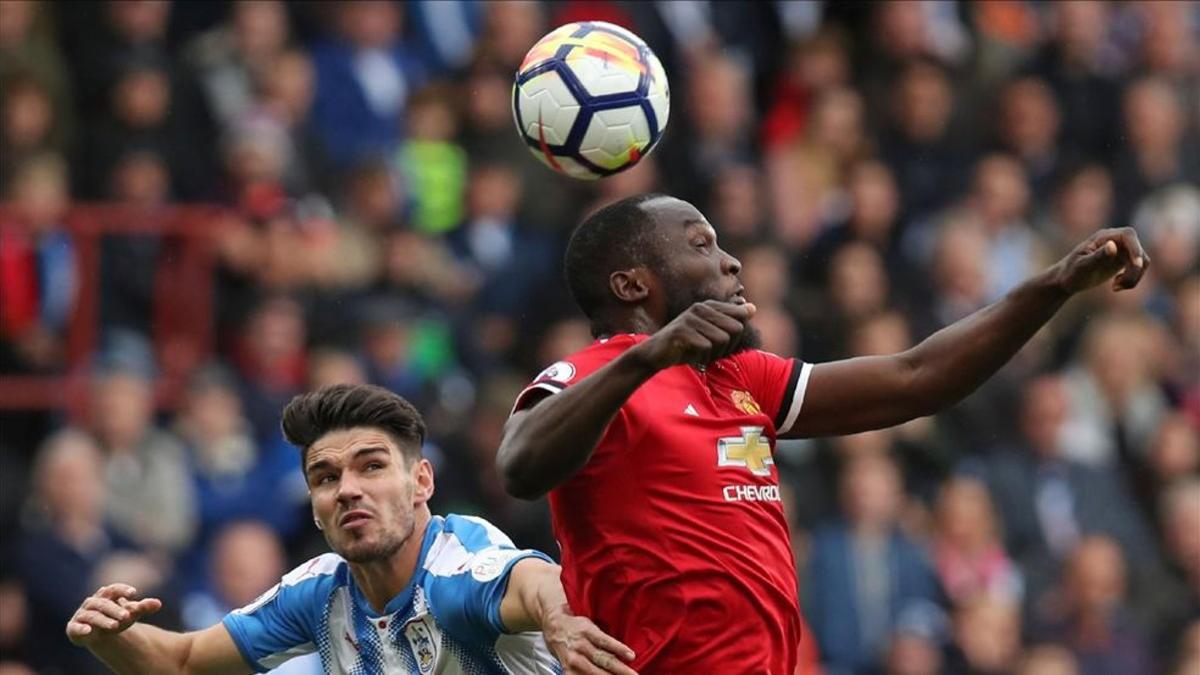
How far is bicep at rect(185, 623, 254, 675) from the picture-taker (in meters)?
7.43

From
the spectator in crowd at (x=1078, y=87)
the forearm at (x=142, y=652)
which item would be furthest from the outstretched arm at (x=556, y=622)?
the spectator in crowd at (x=1078, y=87)

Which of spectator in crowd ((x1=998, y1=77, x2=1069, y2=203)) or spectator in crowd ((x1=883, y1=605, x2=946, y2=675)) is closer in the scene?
spectator in crowd ((x1=883, y1=605, x2=946, y2=675))

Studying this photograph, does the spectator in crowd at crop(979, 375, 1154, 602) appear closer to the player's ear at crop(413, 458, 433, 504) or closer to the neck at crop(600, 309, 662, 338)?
the player's ear at crop(413, 458, 433, 504)

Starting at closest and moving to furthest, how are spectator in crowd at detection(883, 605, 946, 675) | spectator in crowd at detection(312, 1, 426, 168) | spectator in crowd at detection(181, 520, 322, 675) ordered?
spectator in crowd at detection(181, 520, 322, 675) < spectator in crowd at detection(883, 605, 946, 675) < spectator in crowd at detection(312, 1, 426, 168)

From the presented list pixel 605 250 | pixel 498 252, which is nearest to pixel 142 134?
pixel 498 252

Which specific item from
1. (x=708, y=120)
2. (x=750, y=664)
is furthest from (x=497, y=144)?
(x=750, y=664)

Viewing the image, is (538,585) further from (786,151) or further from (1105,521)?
(786,151)

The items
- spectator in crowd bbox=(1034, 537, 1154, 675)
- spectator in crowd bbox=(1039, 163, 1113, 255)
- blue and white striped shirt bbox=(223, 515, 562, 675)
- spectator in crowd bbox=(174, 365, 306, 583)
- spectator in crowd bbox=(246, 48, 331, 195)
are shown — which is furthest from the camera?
spectator in crowd bbox=(1039, 163, 1113, 255)

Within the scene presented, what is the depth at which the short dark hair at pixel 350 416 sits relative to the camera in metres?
7.24

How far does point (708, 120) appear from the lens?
14602 mm

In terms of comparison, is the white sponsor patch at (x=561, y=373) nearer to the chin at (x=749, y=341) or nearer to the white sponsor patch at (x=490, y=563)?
the chin at (x=749, y=341)

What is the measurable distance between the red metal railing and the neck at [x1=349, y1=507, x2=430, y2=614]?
5.20 meters

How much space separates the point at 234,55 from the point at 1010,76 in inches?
213

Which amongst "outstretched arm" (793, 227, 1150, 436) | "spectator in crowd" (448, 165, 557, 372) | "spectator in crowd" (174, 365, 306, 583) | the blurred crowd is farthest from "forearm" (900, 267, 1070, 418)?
"spectator in crowd" (448, 165, 557, 372)
